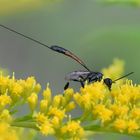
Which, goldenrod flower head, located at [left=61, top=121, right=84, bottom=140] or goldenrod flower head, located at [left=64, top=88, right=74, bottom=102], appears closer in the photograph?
goldenrod flower head, located at [left=61, top=121, right=84, bottom=140]

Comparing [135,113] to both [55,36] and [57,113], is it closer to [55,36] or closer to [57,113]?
[57,113]

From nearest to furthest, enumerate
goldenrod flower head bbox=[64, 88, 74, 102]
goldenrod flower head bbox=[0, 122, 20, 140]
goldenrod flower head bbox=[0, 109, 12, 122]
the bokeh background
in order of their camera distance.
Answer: goldenrod flower head bbox=[0, 122, 20, 140] < goldenrod flower head bbox=[0, 109, 12, 122] < goldenrod flower head bbox=[64, 88, 74, 102] < the bokeh background

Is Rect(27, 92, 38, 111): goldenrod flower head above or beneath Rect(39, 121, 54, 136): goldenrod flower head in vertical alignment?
above

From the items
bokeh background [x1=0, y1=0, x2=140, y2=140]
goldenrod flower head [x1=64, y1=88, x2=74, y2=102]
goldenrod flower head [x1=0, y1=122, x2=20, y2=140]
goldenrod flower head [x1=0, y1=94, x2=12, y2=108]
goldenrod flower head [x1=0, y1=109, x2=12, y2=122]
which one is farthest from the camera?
bokeh background [x1=0, y1=0, x2=140, y2=140]

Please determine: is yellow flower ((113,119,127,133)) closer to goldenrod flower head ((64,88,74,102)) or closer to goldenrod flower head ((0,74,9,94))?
goldenrod flower head ((64,88,74,102))

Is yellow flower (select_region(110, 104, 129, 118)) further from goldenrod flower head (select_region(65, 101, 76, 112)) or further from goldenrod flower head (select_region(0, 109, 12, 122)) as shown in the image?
goldenrod flower head (select_region(0, 109, 12, 122))

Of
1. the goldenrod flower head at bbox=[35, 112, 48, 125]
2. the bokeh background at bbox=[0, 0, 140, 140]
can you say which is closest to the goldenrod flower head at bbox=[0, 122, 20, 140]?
the goldenrod flower head at bbox=[35, 112, 48, 125]

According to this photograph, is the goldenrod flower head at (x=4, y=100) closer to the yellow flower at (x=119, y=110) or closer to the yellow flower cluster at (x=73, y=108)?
the yellow flower cluster at (x=73, y=108)

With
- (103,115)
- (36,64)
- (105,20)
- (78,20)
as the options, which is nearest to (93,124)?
(103,115)

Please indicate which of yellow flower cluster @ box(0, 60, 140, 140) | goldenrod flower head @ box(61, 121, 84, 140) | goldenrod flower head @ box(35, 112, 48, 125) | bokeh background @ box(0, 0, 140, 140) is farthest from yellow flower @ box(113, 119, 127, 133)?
bokeh background @ box(0, 0, 140, 140)

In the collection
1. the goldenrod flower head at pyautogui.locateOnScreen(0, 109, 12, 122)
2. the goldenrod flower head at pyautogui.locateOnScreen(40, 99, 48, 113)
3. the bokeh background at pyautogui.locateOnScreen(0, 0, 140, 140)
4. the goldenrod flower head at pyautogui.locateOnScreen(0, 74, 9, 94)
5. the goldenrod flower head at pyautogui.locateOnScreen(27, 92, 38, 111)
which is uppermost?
the bokeh background at pyautogui.locateOnScreen(0, 0, 140, 140)
